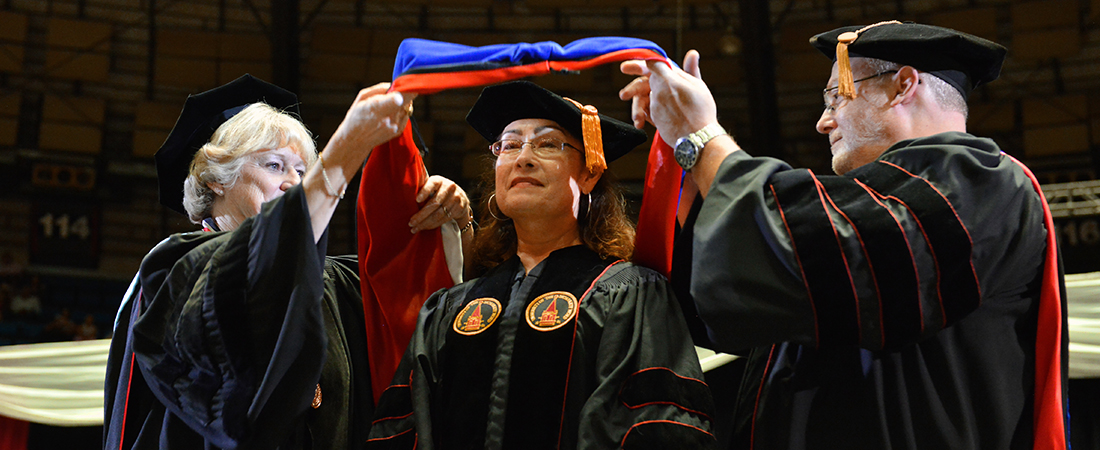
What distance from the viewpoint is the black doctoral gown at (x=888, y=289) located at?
4.61 ft

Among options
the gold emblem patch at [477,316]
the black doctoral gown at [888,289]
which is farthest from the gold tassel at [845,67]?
the gold emblem patch at [477,316]

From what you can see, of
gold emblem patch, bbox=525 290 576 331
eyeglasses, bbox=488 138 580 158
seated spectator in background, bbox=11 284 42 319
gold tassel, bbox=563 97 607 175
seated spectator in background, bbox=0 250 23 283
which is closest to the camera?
gold emblem patch, bbox=525 290 576 331

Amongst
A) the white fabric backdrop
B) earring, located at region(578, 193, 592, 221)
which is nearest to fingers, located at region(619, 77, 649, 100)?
earring, located at region(578, 193, 592, 221)

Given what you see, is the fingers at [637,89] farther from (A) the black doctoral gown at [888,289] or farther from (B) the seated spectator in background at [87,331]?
(B) the seated spectator in background at [87,331]

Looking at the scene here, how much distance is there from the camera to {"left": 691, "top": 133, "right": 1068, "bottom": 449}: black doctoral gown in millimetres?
1404

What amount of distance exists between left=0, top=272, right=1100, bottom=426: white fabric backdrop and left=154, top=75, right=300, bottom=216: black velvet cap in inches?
65.1

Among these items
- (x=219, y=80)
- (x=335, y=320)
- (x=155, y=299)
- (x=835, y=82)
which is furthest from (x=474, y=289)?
(x=219, y=80)

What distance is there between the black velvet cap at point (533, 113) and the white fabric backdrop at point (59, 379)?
4.38 ft

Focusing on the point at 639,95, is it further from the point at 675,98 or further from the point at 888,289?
the point at 888,289

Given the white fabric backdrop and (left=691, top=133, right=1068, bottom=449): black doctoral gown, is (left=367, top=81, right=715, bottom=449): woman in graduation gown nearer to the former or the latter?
(left=691, top=133, right=1068, bottom=449): black doctoral gown

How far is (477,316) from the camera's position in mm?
1918

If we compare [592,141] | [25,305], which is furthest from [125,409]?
[25,305]

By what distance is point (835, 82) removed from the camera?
1950mm

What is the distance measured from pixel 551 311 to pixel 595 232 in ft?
1.07
